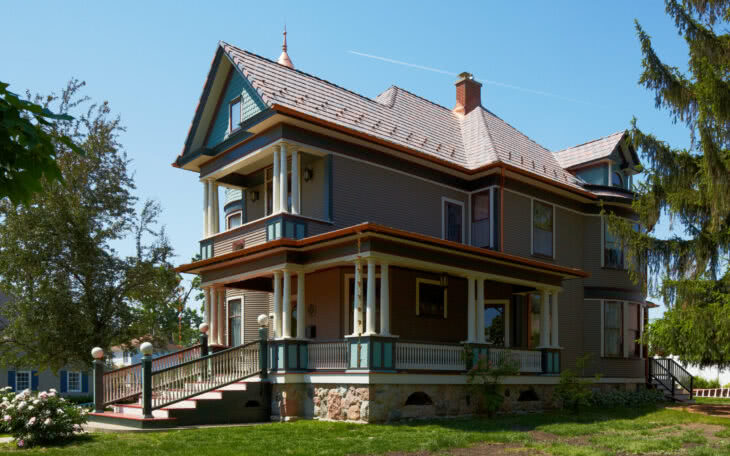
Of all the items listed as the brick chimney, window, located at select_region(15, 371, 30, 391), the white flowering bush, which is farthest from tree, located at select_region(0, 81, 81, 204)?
window, located at select_region(15, 371, 30, 391)

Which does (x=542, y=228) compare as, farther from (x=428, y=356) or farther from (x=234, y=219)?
(x=234, y=219)

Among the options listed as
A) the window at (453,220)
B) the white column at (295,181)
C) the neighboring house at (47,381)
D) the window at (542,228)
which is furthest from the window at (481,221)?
the neighboring house at (47,381)

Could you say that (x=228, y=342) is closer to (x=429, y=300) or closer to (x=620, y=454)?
(x=429, y=300)

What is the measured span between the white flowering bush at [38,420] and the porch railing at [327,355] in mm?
5648

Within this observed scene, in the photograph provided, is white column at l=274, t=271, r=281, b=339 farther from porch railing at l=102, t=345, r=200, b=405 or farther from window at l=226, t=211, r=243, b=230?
window at l=226, t=211, r=243, b=230

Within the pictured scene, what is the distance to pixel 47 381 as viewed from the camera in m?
40.7

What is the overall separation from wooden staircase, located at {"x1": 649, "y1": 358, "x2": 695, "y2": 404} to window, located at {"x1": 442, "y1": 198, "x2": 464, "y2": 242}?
9398mm

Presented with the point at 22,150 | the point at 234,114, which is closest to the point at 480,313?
the point at 234,114

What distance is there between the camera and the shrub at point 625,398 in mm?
21969

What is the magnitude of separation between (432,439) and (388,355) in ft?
11.2

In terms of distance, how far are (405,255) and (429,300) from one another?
4198 millimetres

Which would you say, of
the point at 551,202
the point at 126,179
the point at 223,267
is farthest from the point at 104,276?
the point at 551,202

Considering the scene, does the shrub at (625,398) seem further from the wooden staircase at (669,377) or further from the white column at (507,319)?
the white column at (507,319)

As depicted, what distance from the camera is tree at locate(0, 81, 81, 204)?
450cm
